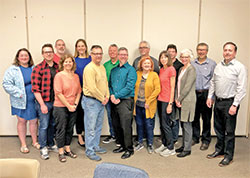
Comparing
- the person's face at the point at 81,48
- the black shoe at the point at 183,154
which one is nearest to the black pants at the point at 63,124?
the person's face at the point at 81,48

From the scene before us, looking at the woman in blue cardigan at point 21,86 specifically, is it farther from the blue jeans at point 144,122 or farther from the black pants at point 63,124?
the blue jeans at point 144,122

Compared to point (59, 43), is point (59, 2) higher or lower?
higher

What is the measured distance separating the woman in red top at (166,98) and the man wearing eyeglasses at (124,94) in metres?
0.44

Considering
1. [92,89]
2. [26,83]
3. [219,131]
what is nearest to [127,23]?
[92,89]

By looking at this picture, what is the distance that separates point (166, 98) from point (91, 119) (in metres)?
1.14

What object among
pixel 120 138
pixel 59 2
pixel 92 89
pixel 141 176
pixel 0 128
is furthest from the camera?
pixel 0 128

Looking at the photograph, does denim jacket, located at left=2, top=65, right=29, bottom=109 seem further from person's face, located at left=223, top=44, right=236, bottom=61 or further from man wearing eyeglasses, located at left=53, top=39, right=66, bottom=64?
person's face, located at left=223, top=44, right=236, bottom=61

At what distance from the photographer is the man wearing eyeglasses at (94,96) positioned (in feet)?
10.1

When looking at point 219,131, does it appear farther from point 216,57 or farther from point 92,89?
point 92,89

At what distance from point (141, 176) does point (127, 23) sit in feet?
10.3

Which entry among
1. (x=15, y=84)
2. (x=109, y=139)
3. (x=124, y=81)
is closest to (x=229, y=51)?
(x=124, y=81)

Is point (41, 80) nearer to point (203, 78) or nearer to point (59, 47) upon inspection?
point (59, 47)

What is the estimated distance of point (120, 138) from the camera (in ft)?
11.8

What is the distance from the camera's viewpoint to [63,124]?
3137 mm
